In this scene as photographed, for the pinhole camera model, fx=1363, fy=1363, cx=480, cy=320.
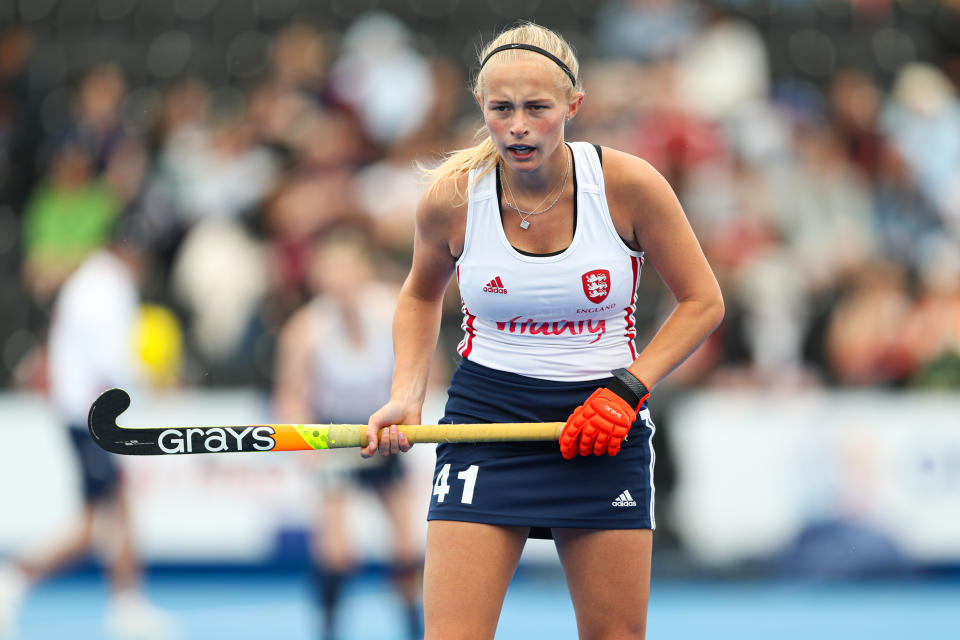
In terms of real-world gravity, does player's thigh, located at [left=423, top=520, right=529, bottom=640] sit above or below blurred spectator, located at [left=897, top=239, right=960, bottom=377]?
below

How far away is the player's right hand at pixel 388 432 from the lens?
4.19 meters

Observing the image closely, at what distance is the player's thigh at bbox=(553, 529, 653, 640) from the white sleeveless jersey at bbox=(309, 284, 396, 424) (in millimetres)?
3997

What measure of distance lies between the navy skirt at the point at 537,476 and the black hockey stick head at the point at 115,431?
91 cm

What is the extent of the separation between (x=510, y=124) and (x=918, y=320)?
6935 millimetres

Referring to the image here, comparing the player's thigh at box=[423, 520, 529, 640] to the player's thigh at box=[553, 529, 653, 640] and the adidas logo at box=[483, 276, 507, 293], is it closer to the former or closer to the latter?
the player's thigh at box=[553, 529, 653, 640]

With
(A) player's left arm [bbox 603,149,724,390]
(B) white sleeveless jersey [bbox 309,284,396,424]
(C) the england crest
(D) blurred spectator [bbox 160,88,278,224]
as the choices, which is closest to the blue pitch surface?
(B) white sleeveless jersey [bbox 309,284,396,424]

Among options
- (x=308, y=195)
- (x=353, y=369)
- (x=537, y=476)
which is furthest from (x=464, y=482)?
(x=308, y=195)

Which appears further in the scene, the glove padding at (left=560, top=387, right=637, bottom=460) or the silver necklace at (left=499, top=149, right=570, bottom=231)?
the silver necklace at (left=499, top=149, right=570, bottom=231)

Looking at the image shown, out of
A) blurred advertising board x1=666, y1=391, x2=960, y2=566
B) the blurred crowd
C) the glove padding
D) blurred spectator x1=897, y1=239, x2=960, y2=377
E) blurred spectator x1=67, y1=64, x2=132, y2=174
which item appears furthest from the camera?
blurred spectator x1=67, y1=64, x2=132, y2=174

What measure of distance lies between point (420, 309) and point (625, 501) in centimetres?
93

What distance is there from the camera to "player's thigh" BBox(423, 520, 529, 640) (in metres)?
3.94

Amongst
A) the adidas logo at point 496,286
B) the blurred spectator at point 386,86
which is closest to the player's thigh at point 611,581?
the adidas logo at point 496,286

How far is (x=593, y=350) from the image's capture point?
4.14m

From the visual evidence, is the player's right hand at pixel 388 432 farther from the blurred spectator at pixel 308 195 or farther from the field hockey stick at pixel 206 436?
the blurred spectator at pixel 308 195
